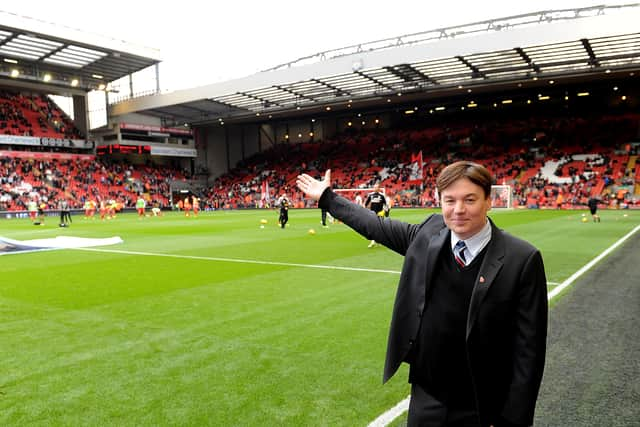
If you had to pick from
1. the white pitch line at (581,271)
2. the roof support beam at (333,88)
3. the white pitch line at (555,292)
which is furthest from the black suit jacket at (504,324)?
the roof support beam at (333,88)

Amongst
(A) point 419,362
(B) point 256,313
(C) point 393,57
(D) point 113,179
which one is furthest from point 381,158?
(A) point 419,362

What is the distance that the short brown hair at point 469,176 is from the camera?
2158 millimetres

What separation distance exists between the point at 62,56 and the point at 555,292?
52999 millimetres

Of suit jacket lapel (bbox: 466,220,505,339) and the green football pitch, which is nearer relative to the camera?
suit jacket lapel (bbox: 466,220,505,339)

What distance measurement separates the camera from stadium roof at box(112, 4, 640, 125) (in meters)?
33.0

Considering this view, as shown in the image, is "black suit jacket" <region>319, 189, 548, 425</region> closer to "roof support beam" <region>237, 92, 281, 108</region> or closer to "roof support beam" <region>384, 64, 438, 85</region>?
"roof support beam" <region>384, 64, 438, 85</region>

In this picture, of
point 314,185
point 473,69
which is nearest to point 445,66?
point 473,69

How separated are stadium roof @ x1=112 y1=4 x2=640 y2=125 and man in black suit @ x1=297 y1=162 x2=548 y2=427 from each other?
35683 millimetres

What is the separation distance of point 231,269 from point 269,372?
6.91 meters

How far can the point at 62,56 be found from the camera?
160 ft

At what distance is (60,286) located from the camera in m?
9.63

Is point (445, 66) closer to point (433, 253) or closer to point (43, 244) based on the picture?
point (43, 244)

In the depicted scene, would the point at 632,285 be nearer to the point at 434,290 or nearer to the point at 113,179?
the point at 434,290

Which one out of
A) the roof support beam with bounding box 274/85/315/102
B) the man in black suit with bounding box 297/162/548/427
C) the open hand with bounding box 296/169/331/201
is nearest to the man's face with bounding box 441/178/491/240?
the man in black suit with bounding box 297/162/548/427
